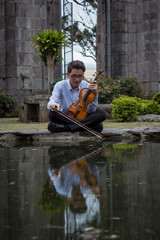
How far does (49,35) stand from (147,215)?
8764 mm

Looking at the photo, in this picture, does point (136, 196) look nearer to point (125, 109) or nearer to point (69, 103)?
point (69, 103)

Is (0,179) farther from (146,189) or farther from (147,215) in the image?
(147,215)

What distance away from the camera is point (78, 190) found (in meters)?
2.21

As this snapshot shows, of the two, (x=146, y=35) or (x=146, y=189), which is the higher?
(x=146, y=35)

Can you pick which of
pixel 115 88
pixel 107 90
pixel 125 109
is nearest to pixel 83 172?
pixel 125 109

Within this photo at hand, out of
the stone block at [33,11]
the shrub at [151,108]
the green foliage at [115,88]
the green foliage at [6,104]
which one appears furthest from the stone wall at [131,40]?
the shrub at [151,108]

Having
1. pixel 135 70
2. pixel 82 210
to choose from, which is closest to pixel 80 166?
pixel 82 210

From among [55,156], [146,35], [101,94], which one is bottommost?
[55,156]

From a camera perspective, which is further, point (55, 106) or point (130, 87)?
point (130, 87)

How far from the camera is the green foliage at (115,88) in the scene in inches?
446

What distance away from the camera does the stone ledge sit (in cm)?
538

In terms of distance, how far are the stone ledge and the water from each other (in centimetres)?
175

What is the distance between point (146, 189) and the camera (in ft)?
7.14

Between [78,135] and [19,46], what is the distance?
834cm
